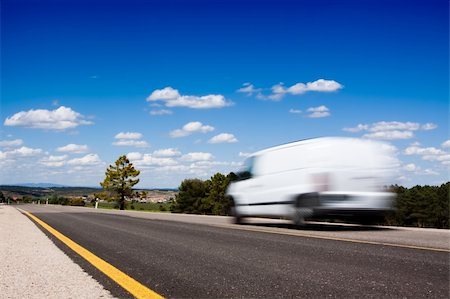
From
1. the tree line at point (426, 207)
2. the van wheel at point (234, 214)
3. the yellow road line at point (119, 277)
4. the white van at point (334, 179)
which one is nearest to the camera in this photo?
the yellow road line at point (119, 277)

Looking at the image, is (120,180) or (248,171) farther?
(120,180)

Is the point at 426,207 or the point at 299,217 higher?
the point at 299,217

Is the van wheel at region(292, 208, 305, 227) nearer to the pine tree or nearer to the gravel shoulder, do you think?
the gravel shoulder

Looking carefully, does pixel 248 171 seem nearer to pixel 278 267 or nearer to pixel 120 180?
pixel 278 267

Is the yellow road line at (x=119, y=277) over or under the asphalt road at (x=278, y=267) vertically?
under

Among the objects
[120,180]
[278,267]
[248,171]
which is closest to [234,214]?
[248,171]

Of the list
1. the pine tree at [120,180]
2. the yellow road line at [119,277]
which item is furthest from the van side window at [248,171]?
the pine tree at [120,180]

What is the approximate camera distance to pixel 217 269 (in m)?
4.96

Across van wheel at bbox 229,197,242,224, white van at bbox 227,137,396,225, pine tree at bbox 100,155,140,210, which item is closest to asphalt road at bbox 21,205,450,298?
white van at bbox 227,137,396,225

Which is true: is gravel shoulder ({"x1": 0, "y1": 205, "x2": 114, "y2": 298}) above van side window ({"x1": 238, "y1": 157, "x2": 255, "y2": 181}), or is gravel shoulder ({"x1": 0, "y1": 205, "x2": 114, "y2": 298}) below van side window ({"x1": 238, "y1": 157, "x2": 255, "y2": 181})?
below

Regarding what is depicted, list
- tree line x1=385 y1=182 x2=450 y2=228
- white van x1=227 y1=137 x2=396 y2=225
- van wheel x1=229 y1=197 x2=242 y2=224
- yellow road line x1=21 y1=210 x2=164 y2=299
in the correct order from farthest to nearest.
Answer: tree line x1=385 y1=182 x2=450 y2=228, van wheel x1=229 y1=197 x2=242 y2=224, white van x1=227 y1=137 x2=396 y2=225, yellow road line x1=21 y1=210 x2=164 y2=299

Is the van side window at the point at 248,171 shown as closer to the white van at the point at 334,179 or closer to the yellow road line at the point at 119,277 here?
the white van at the point at 334,179

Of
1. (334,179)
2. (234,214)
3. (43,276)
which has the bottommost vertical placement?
(43,276)

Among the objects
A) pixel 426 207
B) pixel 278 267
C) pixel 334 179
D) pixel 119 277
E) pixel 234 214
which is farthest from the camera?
pixel 426 207
